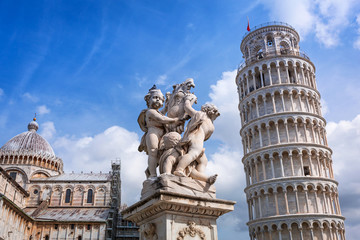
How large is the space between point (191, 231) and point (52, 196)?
54.3 meters

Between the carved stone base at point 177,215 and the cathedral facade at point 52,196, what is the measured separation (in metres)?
41.8

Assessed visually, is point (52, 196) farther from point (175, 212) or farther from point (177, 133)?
point (175, 212)

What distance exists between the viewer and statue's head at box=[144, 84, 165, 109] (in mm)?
5352

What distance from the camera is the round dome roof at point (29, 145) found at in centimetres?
5678

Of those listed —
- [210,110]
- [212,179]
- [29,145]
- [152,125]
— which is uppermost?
[29,145]

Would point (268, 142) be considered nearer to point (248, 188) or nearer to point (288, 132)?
point (288, 132)

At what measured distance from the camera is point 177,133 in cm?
507

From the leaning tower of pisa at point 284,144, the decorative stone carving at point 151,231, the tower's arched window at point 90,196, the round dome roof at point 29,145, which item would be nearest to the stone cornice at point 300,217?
the leaning tower of pisa at point 284,144

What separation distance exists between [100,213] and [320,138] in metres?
33.0

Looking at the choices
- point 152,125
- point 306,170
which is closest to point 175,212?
point 152,125

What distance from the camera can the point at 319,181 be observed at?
114ft

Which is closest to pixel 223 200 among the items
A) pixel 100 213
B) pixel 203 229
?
pixel 203 229

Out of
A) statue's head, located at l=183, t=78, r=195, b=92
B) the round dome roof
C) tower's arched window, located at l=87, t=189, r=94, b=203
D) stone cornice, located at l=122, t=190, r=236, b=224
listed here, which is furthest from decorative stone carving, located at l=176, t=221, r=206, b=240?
the round dome roof

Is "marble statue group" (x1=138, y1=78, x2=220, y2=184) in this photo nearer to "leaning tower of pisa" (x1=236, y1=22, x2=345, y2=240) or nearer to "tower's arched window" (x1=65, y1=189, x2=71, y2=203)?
"leaning tower of pisa" (x1=236, y1=22, x2=345, y2=240)
